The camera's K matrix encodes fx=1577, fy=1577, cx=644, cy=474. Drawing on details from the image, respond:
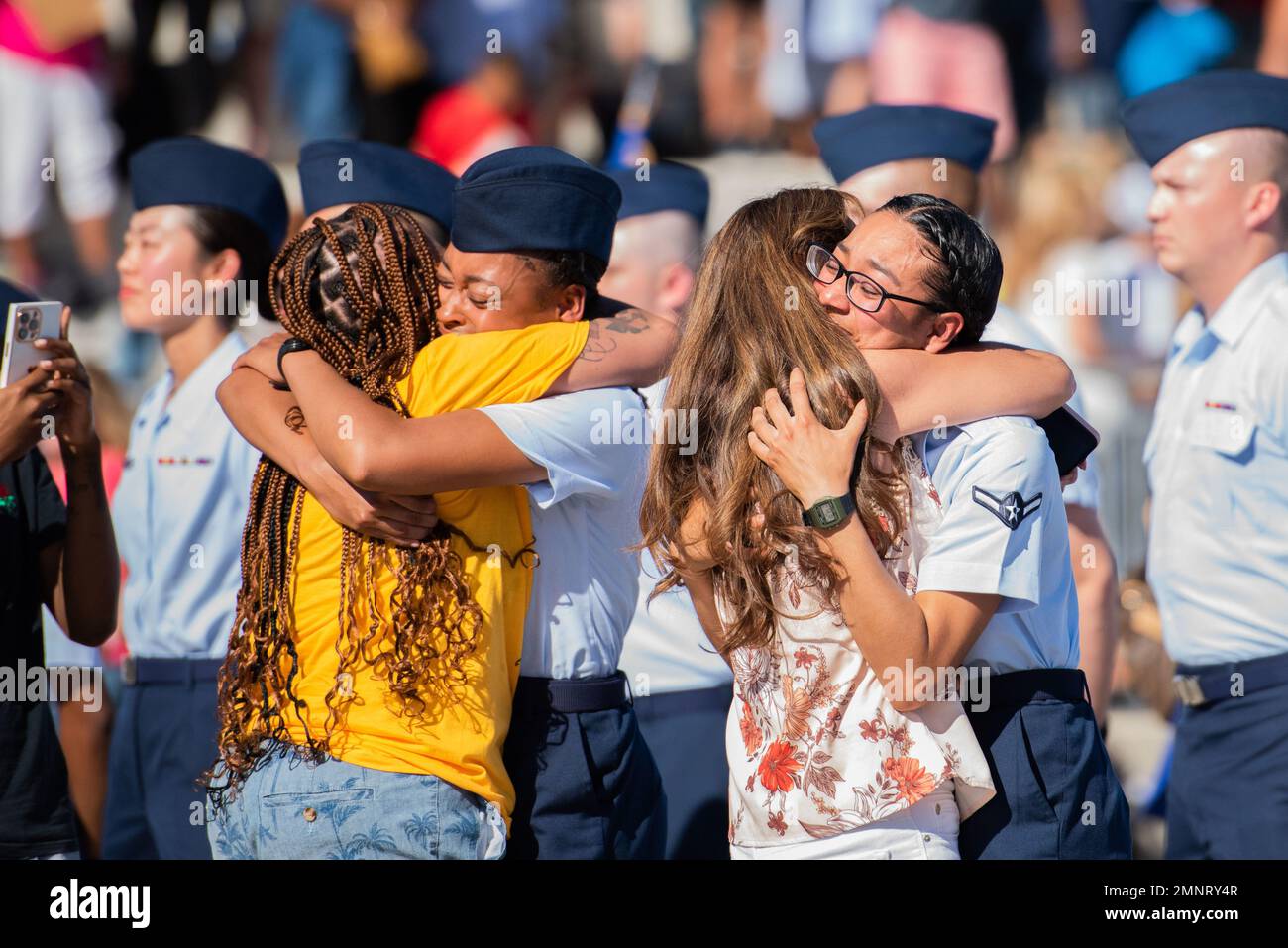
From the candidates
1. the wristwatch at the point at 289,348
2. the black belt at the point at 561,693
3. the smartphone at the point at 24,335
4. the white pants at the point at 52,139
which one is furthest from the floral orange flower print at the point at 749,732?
the white pants at the point at 52,139

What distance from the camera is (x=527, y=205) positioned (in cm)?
256

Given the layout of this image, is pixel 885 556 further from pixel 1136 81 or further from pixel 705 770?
pixel 1136 81

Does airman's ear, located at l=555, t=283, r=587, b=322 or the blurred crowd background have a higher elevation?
the blurred crowd background

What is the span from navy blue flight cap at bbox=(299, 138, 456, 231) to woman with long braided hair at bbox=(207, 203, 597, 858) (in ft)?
2.32

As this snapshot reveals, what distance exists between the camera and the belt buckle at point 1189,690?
3602 millimetres

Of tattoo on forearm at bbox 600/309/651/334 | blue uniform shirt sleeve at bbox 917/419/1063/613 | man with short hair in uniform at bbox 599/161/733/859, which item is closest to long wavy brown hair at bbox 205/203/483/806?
tattoo on forearm at bbox 600/309/651/334

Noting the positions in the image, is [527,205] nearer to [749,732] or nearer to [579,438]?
[579,438]

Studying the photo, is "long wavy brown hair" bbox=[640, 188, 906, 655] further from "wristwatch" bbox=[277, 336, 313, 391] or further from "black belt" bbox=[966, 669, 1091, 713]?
"wristwatch" bbox=[277, 336, 313, 391]

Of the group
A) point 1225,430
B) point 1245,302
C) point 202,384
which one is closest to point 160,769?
point 202,384

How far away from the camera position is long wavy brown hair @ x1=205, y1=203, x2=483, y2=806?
2.40 metres

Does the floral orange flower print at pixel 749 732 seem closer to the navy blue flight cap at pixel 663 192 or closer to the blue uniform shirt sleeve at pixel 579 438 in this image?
the blue uniform shirt sleeve at pixel 579 438

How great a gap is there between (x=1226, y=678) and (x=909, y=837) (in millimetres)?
1595

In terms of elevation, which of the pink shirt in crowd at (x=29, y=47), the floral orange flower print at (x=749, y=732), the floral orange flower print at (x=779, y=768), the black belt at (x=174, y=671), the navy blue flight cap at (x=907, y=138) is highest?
the pink shirt in crowd at (x=29, y=47)

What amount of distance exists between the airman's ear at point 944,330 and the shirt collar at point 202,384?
6.77 feet
